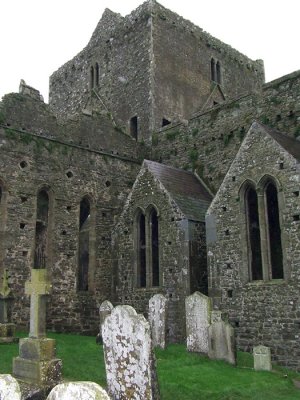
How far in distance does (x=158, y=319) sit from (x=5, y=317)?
173 inches

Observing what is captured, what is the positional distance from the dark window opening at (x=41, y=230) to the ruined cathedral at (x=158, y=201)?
0.17 feet

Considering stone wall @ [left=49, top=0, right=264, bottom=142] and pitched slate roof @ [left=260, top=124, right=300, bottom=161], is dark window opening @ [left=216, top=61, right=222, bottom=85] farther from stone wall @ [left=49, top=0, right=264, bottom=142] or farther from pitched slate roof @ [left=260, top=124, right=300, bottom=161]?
pitched slate roof @ [left=260, top=124, right=300, bottom=161]

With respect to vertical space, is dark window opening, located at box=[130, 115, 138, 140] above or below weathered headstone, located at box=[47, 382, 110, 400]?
above

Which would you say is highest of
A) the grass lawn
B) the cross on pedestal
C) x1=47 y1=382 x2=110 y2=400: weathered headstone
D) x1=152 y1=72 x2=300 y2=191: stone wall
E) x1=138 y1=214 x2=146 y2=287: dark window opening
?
x1=152 y1=72 x2=300 y2=191: stone wall

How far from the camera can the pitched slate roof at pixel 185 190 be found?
1574cm

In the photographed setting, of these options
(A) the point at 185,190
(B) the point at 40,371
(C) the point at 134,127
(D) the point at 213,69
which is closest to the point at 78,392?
(B) the point at 40,371

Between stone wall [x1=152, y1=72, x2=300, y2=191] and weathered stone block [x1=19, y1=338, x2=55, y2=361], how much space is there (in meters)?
10.7

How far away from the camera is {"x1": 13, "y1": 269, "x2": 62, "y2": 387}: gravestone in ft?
27.6

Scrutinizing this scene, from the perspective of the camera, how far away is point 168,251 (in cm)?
1546

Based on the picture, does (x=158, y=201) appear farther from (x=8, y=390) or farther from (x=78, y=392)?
(x=78, y=392)

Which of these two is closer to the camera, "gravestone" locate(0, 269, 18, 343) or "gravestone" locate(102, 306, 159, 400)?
"gravestone" locate(102, 306, 159, 400)

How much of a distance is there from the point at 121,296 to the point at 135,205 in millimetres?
3393

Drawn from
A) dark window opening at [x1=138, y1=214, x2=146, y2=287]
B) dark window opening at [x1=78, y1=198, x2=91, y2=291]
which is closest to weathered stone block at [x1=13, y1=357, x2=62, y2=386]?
dark window opening at [x1=138, y1=214, x2=146, y2=287]

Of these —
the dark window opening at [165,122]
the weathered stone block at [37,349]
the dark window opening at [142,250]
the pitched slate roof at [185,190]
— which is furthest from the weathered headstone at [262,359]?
the dark window opening at [165,122]
